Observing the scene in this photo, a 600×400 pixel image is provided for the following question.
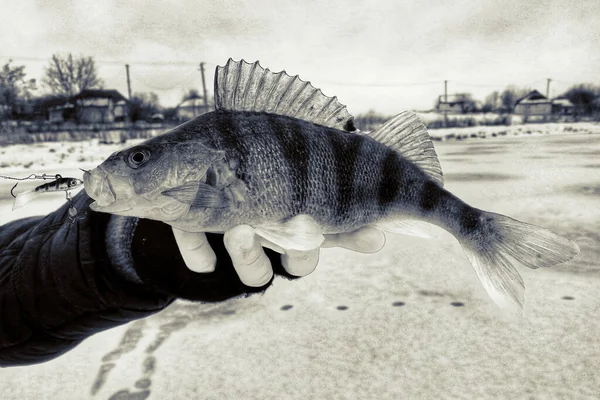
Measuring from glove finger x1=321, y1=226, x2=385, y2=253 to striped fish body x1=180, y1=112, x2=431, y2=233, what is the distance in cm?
9

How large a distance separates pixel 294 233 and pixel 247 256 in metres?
0.18

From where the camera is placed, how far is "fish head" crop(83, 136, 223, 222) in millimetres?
1048

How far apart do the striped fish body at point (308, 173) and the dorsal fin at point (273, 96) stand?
0.04m

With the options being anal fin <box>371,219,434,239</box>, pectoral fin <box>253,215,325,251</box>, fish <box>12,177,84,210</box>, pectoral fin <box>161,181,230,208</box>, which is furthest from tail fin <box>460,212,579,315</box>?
fish <box>12,177,84,210</box>

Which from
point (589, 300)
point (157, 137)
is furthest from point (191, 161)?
point (589, 300)

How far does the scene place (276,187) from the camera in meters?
1.17

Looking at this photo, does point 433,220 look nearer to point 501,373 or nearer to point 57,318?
point 57,318

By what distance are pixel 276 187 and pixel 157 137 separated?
320 millimetres

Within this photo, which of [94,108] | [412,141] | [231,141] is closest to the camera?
[231,141]

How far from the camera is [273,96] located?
1.27 m

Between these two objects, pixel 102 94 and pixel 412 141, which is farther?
pixel 102 94

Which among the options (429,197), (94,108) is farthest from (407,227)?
A: (94,108)

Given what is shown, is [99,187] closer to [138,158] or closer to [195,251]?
[138,158]

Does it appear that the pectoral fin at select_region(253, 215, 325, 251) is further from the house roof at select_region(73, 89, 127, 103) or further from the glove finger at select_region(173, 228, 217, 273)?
the house roof at select_region(73, 89, 127, 103)
